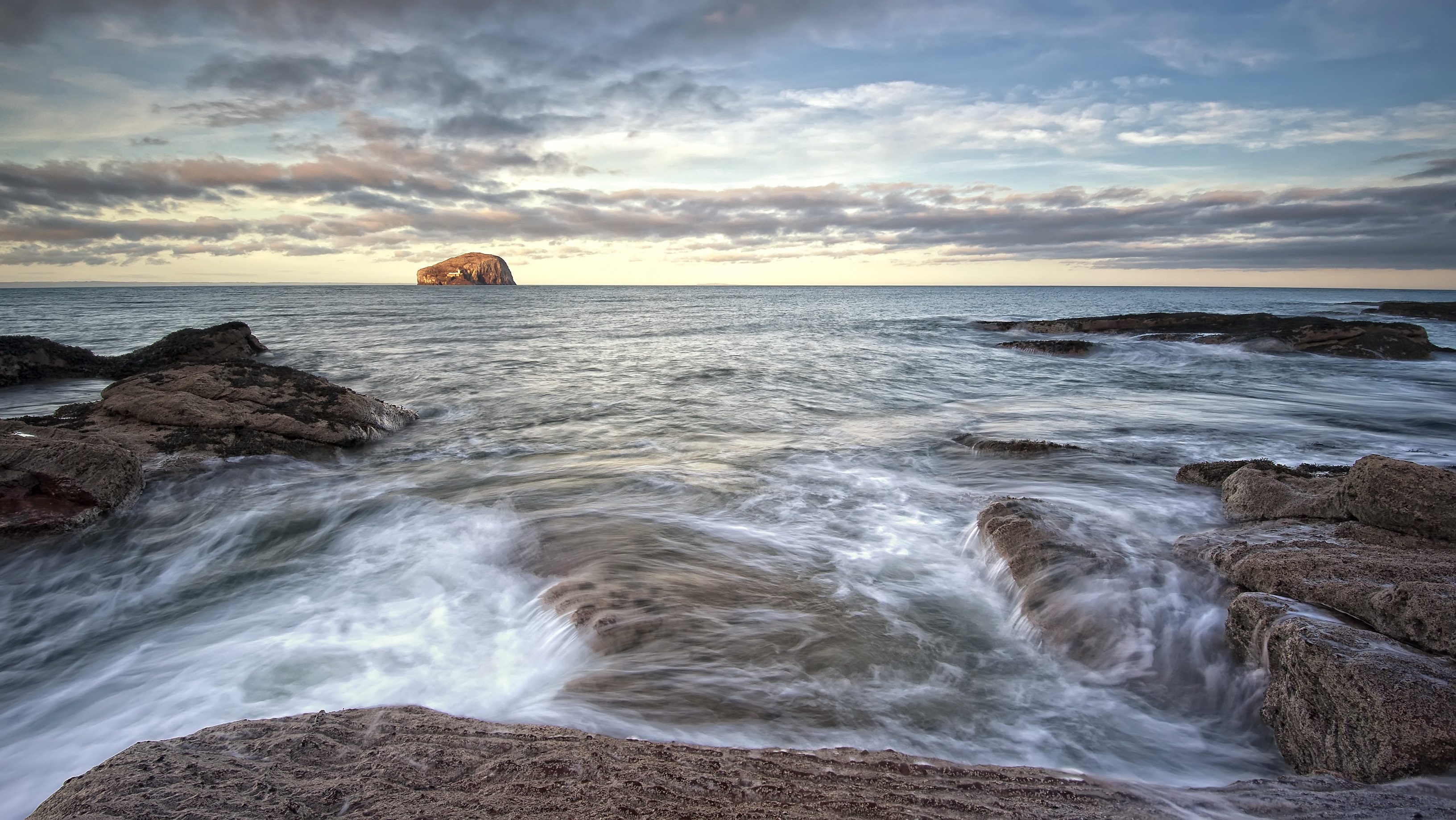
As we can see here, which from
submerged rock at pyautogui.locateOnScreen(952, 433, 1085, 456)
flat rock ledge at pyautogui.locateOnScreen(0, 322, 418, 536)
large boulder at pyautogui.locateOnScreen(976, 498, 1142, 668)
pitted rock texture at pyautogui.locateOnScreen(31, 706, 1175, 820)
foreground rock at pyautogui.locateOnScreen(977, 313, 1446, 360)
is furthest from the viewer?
foreground rock at pyautogui.locateOnScreen(977, 313, 1446, 360)

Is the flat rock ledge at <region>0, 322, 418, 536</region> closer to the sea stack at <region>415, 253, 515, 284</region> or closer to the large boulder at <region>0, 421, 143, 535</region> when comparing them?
the large boulder at <region>0, 421, 143, 535</region>

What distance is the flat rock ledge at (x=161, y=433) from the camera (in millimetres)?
5562

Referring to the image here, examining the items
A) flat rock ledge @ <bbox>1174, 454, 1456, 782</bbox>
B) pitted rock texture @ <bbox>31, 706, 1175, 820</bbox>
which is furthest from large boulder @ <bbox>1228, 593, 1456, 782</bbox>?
pitted rock texture @ <bbox>31, 706, 1175, 820</bbox>

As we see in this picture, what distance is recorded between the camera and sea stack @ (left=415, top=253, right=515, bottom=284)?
161000 mm

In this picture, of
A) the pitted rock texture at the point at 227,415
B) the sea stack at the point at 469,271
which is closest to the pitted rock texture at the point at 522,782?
the pitted rock texture at the point at 227,415

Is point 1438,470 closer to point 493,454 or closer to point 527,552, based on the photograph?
point 527,552

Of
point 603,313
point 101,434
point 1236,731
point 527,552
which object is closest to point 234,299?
point 603,313

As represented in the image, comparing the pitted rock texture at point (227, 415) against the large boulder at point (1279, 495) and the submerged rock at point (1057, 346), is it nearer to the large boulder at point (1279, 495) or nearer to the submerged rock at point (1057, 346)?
the large boulder at point (1279, 495)

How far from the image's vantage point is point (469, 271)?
160 meters

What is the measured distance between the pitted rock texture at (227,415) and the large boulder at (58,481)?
3.31 feet

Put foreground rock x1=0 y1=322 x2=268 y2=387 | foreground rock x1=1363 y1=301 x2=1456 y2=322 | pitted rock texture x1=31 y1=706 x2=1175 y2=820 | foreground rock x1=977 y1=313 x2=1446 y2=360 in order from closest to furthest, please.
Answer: pitted rock texture x1=31 y1=706 x2=1175 y2=820
foreground rock x1=0 y1=322 x2=268 y2=387
foreground rock x1=977 y1=313 x2=1446 y2=360
foreground rock x1=1363 y1=301 x2=1456 y2=322

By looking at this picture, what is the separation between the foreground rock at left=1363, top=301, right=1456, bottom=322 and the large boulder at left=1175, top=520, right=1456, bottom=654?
52.9 m

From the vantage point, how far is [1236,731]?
322cm

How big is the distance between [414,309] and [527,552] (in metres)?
52.0
